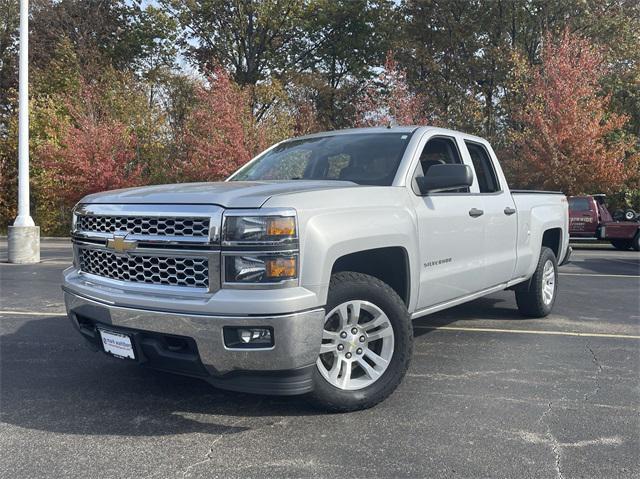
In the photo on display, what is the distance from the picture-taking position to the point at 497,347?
5.45 metres

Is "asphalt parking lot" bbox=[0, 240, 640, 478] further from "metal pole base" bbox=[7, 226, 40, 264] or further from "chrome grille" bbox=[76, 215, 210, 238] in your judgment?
"metal pole base" bbox=[7, 226, 40, 264]

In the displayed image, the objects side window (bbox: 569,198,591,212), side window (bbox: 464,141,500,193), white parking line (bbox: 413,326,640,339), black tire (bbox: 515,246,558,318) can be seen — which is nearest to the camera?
side window (bbox: 464,141,500,193)

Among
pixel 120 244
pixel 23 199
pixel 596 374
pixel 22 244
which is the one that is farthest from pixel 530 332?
pixel 23 199

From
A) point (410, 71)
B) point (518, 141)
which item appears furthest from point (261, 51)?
point (518, 141)

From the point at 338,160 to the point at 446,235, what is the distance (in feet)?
3.56

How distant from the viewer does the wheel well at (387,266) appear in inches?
162

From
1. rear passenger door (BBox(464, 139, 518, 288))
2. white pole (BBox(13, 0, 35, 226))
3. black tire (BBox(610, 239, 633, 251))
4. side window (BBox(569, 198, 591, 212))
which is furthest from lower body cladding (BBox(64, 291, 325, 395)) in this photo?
side window (BBox(569, 198, 591, 212))

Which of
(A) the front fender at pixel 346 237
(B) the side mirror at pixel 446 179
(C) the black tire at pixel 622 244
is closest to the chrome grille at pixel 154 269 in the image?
(A) the front fender at pixel 346 237

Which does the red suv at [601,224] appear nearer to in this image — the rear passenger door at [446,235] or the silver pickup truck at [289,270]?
the rear passenger door at [446,235]

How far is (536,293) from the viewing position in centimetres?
653

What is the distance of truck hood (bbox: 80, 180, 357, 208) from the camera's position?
3.33 meters

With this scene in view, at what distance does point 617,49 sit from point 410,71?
9.93 m

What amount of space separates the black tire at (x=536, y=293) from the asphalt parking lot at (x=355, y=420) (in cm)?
83

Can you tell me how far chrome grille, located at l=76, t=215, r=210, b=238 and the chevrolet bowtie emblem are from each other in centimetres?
6
